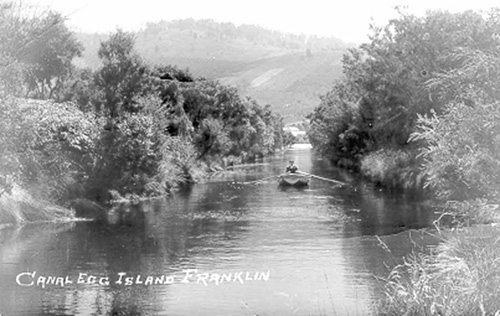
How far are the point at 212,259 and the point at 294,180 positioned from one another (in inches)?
1569

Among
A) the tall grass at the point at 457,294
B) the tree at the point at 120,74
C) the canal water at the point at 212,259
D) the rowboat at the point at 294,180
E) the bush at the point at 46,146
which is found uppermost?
the tree at the point at 120,74

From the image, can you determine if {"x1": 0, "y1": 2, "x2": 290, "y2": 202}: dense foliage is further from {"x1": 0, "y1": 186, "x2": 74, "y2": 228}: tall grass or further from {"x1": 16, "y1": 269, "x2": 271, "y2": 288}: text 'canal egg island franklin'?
{"x1": 16, "y1": 269, "x2": 271, "y2": 288}: text 'canal egg island franklin'

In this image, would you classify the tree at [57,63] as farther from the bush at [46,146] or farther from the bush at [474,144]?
the bush at [474,144]

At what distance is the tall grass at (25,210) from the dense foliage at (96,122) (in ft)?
2.74

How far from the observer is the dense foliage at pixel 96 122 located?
3100 cm

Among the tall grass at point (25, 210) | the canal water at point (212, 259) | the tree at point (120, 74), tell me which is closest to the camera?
the canal water at point (212, 259)

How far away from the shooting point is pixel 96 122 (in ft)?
176

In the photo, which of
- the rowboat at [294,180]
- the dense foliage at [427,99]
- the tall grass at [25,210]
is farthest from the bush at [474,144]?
the rowboat at [294,180]

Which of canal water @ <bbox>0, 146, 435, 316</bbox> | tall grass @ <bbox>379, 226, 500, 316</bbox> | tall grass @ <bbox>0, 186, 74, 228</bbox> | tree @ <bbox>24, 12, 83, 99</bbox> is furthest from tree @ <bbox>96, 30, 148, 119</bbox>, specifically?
tall grass @ <bbox>379, 226, 500, 316</bbox>

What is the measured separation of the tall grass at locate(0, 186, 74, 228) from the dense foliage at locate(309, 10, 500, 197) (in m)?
21.4

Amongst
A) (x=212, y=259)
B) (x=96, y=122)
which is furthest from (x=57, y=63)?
(x=212, y=259)

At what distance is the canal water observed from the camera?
70.7 ft

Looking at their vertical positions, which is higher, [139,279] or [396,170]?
[396,170]

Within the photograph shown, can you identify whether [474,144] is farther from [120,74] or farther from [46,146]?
[120,74]
